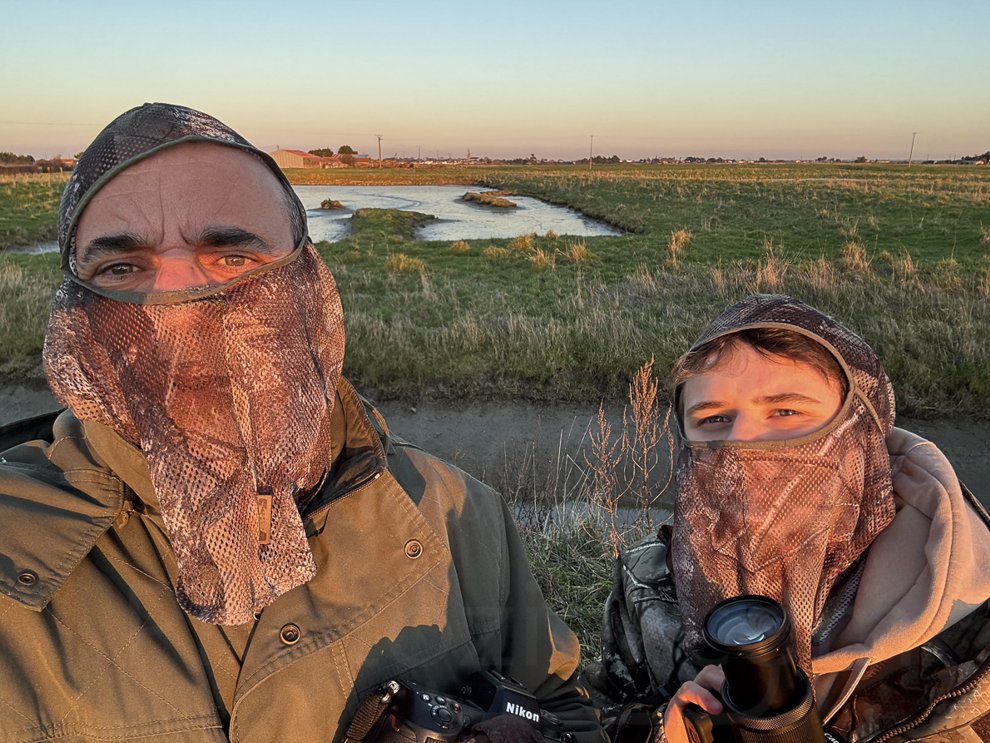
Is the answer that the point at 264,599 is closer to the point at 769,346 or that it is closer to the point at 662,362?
the point at 769,346

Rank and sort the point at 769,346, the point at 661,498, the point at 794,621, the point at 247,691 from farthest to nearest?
the point at 661,498, the point at 769,346, the point at 794,621, the point at 247,691

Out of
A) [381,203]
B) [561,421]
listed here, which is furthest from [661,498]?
[381,203]

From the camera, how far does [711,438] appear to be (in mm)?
1990

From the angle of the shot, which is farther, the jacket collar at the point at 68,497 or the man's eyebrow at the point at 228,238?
the man's eyebrow at the point at 228,238

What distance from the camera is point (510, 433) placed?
7664 mm

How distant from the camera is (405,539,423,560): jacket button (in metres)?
1.76

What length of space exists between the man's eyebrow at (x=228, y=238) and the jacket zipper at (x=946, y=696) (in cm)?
197

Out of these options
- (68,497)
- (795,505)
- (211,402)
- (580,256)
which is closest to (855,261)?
(580,256)

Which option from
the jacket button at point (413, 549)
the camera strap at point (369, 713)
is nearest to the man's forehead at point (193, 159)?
the jacket button at point (413, 549)

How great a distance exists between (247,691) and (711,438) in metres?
1.37

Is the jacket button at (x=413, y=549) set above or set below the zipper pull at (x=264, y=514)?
below

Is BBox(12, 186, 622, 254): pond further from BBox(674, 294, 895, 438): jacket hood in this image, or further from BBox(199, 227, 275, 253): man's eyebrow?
BBox(674, 294, 895, 438): jacket hood

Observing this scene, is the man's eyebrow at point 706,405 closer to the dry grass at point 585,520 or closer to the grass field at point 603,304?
the dry grass at point 585,520

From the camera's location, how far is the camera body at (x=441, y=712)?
138 cm
